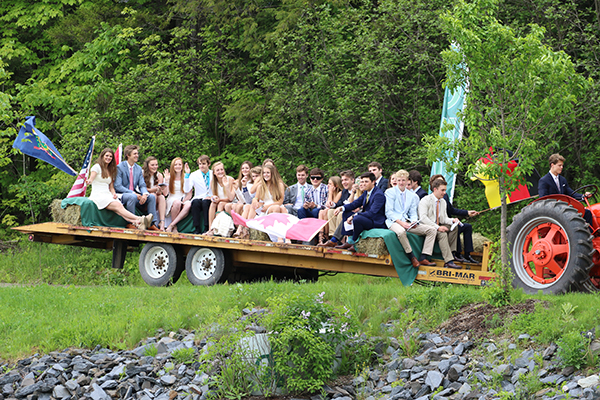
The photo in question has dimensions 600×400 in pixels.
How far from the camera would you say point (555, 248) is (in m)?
8.59

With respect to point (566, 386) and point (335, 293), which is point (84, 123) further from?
point (566, 386)

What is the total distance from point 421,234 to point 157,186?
5154 millimetres

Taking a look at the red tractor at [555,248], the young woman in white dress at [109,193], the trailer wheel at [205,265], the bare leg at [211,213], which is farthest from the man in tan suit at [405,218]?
the young woman in white dress at [109,193]

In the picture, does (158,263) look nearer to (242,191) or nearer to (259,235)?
(242,191)

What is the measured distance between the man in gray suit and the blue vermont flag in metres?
4.48

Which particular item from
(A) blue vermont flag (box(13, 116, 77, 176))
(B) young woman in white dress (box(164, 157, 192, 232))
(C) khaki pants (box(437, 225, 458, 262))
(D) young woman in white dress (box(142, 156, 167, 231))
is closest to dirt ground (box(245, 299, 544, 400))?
(C) khaki pants (box(437, 225, 458, 262))

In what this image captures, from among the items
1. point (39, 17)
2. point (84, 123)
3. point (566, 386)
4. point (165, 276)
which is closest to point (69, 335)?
point (165, 276)

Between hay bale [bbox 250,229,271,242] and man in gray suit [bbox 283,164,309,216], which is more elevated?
man in gray suit [bbox 283,164,309,216]

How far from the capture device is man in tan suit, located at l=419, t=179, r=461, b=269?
9789 mm

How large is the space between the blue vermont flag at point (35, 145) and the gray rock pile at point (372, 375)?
20.4ft

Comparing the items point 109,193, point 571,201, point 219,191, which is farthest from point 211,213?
point 571,201

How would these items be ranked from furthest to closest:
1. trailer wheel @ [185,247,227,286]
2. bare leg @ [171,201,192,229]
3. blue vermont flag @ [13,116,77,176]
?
blue vermont flag @ [13,116,77,176] < bare leg @ [171,201,192,229] < trailer wheel @ [185,247,227,286]

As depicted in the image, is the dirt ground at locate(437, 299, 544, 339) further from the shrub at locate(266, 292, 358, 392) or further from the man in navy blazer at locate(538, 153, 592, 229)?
the man in navy blazer at locate(538, 153, 592, 229)

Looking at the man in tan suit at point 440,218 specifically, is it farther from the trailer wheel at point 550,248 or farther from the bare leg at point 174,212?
the bare leg at point 174,212
